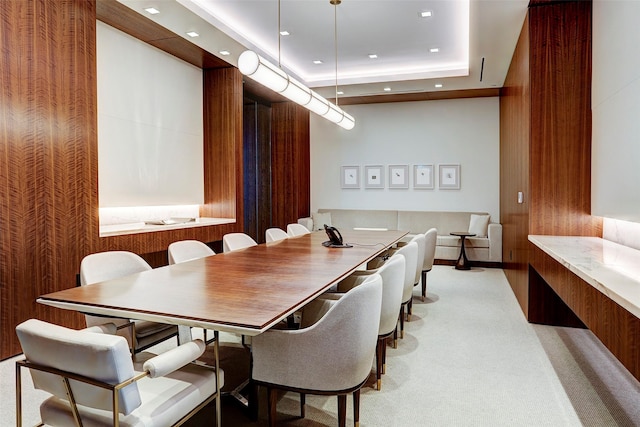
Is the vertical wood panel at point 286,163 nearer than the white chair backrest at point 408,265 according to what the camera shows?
No

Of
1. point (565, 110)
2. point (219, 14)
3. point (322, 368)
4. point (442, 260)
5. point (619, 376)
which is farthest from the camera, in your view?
point (442, 260)

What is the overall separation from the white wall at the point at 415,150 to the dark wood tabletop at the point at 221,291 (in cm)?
518

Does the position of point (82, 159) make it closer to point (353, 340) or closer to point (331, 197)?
point (353, 340)

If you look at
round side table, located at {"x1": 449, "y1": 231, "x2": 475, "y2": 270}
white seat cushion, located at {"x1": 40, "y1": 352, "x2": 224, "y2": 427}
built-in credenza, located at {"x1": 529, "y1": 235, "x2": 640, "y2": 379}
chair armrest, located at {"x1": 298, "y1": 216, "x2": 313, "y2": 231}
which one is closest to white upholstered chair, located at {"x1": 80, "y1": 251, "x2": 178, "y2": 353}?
white seat cushion, located at {"x1": 40, "y1": 352, "x2": 224, "y2": 427}

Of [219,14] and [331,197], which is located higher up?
[219,14]

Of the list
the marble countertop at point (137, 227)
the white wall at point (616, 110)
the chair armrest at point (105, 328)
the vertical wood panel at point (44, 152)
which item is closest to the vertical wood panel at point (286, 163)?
the marble countertop at point (137, 227)

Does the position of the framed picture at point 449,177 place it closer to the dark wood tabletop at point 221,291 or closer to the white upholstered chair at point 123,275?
the dark wood tabletop at point 221,291

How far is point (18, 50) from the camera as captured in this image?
121 inches

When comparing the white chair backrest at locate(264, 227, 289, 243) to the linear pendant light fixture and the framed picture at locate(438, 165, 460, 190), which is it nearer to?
the linear pendant light fixture

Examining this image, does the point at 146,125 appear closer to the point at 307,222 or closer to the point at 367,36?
the point at 367,36

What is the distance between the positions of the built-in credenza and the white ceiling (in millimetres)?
2234

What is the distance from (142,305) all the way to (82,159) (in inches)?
95.4

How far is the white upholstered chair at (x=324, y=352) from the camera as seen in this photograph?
1.72 meters

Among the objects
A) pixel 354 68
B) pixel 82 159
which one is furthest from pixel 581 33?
pixel 82 159
